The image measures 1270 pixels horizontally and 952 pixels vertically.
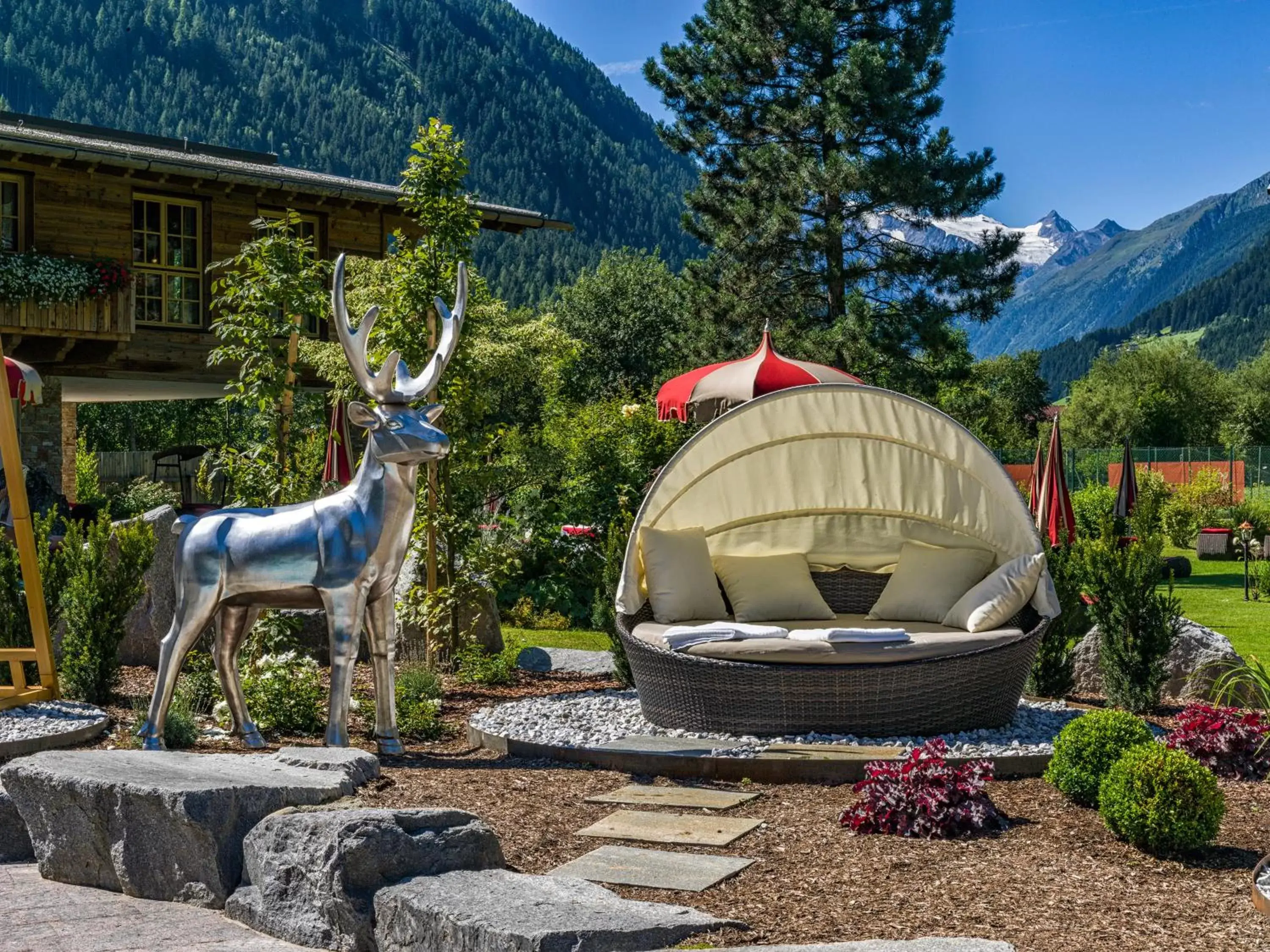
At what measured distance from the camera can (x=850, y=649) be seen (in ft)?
26.6

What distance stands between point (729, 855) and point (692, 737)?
2.51 metres

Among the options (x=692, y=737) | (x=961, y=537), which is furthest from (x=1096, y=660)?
(x=692, y=737)

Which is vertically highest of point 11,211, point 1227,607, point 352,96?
point 352,96

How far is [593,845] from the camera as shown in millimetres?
5914

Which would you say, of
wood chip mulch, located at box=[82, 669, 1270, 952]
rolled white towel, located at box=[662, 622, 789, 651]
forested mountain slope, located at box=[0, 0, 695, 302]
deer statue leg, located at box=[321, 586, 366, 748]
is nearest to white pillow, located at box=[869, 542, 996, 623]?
rolled white towel, located at box=[662, 622, 789, 651]

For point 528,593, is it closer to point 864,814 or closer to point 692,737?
point 692,737

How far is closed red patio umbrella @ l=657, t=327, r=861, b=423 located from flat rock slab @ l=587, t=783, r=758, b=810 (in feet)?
19.0

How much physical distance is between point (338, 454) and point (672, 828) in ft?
24.7

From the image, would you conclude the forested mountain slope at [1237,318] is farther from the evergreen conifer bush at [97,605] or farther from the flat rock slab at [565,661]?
the evergreen conifer bush at [97,605]

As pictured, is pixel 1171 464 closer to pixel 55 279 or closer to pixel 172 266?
pixel 172 266

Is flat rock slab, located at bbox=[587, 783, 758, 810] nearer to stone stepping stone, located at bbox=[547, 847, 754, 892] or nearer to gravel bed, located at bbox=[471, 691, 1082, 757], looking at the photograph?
gravel bed, located at bbox=[471, 691, 1082, 757]

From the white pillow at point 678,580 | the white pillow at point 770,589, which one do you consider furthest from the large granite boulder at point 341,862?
the white pillow at point 770,589

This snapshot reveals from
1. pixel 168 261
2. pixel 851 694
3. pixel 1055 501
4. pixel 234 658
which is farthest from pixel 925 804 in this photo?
pixel 168 261

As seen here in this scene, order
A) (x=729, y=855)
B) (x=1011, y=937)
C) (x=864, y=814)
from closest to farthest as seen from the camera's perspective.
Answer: (x=1011, y=937)
(x=729, y=855)
(x=864, y=814)
